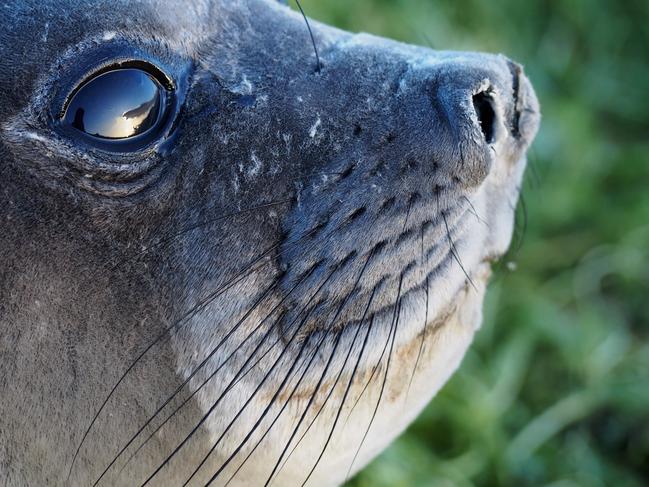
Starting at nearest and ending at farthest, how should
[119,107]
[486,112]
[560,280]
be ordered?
[119,107]
[486,112]
[560,280]

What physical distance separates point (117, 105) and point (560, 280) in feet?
9.25

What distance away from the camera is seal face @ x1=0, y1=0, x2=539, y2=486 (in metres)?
1.83

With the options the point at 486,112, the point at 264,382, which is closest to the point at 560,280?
the point at 486,112

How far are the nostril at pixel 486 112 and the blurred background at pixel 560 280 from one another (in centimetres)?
60

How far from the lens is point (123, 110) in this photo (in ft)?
6.22

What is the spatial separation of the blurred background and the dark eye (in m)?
1.08

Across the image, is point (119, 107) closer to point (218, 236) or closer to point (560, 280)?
point (218, 236)

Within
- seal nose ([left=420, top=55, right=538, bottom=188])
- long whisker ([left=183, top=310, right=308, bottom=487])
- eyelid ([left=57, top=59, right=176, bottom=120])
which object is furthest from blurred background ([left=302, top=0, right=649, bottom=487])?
eyelid ([left=57, top=59, right=176, bottom=120])

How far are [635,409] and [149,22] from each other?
2.55m

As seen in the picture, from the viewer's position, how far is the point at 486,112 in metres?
2.07

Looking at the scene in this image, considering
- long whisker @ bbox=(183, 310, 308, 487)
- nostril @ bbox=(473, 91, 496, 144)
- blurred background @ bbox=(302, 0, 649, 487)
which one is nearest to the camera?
long whisker @ bbox=(183, 310, 308, 487)

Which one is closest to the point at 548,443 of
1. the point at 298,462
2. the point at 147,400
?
the point at 298,462

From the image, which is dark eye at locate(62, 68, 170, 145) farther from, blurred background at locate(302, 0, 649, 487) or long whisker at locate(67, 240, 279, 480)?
blurred background at locate(302, 0, 649, 487)

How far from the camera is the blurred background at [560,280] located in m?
3.55
